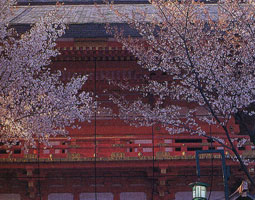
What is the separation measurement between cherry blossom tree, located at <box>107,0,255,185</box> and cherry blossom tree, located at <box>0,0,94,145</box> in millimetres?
1888

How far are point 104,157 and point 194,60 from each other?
483 cm

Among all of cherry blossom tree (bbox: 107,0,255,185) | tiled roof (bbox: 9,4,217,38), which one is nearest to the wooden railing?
cherry blossom tree (bbox: 107,0,255,185)

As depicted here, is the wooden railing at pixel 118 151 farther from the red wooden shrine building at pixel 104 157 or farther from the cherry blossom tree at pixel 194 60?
the cherry blossom tree at pixel 194 60

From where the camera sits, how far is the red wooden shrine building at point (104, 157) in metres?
16.2

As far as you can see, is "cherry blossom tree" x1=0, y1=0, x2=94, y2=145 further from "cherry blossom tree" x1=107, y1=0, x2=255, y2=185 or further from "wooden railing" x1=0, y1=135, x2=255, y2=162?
"cherry blossom tree" x1=107, y1=0, x2=255, y2=185

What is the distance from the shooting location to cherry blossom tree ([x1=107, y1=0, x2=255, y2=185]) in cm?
1349

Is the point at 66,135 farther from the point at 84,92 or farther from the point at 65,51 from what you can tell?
the point at 65,51

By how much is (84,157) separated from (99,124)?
1.95 meters

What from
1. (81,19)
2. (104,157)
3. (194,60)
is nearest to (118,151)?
(104,157)

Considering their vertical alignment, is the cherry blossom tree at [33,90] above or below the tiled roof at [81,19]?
below

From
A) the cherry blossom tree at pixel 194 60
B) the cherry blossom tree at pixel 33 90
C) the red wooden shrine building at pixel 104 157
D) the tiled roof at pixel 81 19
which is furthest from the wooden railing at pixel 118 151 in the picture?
the tiled roof at pixel 81 19

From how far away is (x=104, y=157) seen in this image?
1614cm

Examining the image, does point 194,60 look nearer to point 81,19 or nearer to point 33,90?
point 33,90

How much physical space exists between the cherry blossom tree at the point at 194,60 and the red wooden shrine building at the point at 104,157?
66 centimetres
